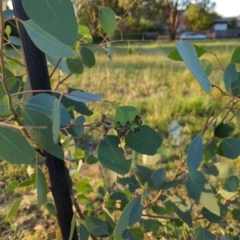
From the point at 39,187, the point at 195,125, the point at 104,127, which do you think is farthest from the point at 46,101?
the point at 195,125

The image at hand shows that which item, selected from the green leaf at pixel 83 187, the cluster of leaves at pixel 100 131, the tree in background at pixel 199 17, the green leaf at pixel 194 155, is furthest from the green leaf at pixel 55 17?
the tree in background at pixel 199 17

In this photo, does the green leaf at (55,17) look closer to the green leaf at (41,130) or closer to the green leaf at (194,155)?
the green leaf at (41,130)

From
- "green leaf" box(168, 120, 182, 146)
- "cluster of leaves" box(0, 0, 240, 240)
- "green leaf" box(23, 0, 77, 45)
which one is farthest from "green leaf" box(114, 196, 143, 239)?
"green leaf" box(23, 0, 77, 45)

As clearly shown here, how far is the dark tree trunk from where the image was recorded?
58 cm

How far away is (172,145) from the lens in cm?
201

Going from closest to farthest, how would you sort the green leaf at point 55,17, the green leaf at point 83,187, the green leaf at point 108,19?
the green leaf at point 55,17 < the green leaf at point 108,19 < the green leaf at point 83,187

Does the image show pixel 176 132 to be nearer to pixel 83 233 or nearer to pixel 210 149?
pixel 210 149

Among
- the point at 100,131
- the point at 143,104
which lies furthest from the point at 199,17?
the point at 100,131

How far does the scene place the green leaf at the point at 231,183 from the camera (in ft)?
2.41

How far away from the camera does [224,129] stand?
708 millimetres

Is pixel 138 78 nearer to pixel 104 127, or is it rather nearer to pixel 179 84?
pixel 179 84

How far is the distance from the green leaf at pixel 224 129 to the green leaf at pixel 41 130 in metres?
0.36

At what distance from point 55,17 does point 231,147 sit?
469 millimetres

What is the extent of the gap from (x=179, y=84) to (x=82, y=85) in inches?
38.7
